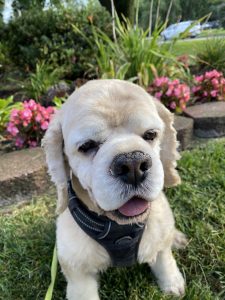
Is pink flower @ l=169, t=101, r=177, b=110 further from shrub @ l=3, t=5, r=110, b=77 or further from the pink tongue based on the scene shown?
the pink tongue

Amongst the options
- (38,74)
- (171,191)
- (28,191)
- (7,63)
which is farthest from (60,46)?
(171,191)

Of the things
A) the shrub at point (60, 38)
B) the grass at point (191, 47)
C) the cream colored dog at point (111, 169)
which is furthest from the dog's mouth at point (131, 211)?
the shrub at point (60, 38)

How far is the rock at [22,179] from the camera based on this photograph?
3041 mm

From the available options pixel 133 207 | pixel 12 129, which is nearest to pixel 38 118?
pixel 12 129

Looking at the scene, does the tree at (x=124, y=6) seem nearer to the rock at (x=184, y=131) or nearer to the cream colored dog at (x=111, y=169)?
the rock at (x=184, y=131)

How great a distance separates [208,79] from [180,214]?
2.40 meters

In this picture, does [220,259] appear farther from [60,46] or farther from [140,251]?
[60,46]

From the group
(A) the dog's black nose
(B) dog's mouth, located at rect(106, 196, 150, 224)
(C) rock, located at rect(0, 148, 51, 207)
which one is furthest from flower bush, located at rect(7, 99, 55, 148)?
(A) the dog's black nose

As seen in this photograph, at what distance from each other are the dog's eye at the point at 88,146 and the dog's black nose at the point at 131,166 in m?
0.19

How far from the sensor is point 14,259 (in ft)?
8.03

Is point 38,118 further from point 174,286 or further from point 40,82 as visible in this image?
point 174,286

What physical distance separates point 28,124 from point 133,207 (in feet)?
7.03

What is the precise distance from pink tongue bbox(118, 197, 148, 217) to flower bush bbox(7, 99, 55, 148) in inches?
79.5

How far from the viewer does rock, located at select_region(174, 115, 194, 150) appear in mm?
3656
